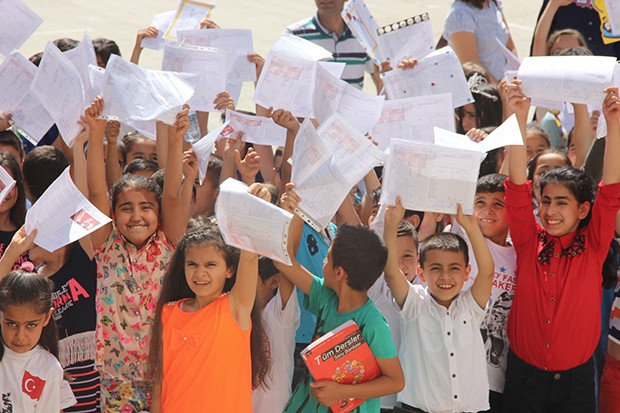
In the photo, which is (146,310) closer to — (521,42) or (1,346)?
(1,346)

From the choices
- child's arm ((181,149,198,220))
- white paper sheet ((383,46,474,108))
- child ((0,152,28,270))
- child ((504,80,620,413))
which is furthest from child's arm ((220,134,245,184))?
child ((504,80,620,413))

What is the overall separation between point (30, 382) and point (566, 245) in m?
2.19

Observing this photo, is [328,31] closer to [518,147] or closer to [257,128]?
[257,128]

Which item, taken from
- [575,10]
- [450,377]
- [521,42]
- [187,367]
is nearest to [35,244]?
[187,367]

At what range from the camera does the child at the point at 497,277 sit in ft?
14.0

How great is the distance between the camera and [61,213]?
12.6 ft

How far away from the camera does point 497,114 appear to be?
5625mm

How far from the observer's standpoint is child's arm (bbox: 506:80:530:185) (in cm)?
416

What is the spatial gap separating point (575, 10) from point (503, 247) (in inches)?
119

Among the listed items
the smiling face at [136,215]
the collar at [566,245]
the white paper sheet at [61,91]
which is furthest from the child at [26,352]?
the collar at [566,245]

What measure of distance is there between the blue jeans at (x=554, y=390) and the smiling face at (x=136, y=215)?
1.63 m

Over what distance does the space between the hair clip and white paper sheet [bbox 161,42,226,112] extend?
4.83 feet

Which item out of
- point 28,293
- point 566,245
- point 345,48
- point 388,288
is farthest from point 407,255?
point 345,48

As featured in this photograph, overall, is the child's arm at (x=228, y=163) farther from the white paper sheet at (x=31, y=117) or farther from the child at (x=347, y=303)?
the child at (x=347, y=303)
